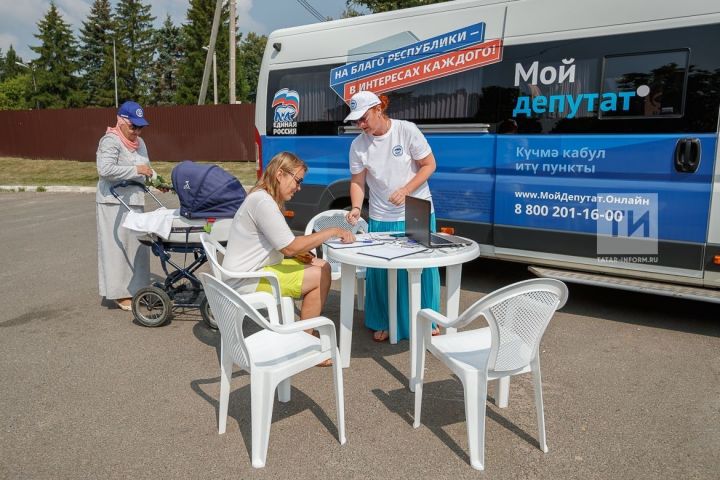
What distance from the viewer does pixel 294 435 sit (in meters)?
3.27

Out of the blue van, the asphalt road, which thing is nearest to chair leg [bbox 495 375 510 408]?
the asphalt road

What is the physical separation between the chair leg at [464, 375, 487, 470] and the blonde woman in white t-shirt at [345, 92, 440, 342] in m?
1.57

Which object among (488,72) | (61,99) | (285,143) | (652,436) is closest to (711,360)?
(652,436)

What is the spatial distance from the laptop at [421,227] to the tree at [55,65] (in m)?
63.4

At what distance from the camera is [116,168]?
5.09 metres

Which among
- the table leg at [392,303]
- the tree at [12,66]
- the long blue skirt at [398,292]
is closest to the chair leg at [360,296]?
the long blue skirt at [398,292]

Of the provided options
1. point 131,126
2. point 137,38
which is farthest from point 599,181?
point 137,38

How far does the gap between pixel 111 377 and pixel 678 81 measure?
15.4 feet

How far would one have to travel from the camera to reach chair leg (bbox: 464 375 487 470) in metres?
2.86

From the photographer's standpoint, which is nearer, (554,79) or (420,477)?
(420,477)

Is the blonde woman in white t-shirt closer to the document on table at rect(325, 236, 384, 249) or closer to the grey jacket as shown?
the document on table at rect(325, 236, 384, 249)

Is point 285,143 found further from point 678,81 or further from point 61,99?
point 61,99

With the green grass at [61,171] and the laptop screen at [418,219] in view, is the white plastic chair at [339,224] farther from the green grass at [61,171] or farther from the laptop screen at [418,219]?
the green grass at [61,171]

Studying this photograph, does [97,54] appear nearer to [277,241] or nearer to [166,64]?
[166,64]
